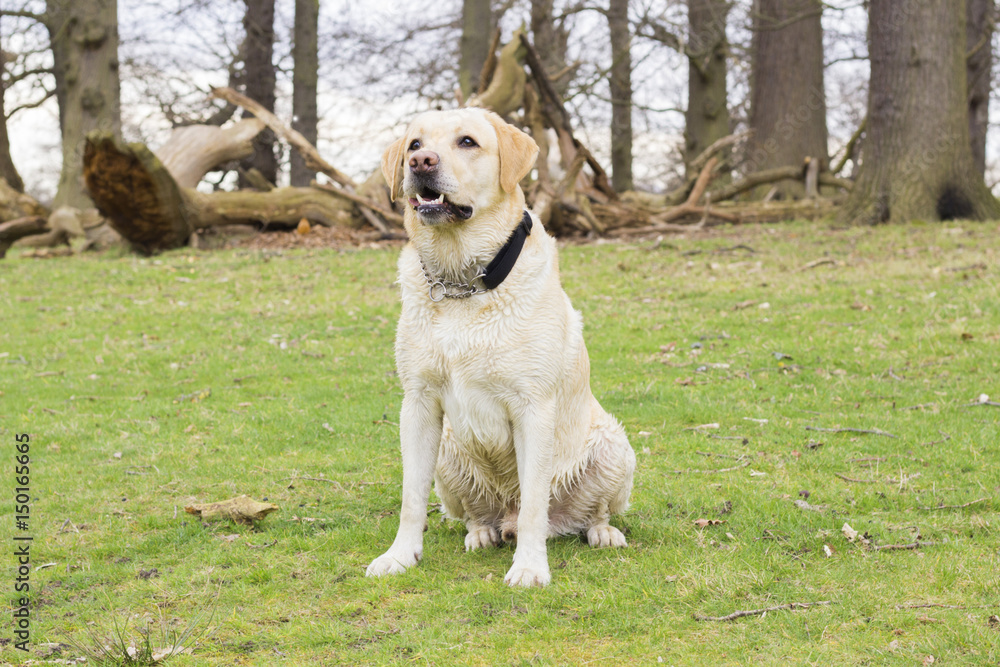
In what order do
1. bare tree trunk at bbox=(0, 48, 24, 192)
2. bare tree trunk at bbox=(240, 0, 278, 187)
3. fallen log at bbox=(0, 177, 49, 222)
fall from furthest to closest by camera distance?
bare tree trunk at bbox=(240, 0, 278, 187) < bare tree trunk at bbox=(0, 48, 24, 192) < fallen log at bbox=(0, 177, 49, 222)

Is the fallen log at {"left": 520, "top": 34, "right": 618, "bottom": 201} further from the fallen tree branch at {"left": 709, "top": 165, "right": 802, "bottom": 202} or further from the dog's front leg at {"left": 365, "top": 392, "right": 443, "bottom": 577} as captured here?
the dog's front leg at {"left": 365, "top": 392, "right": 443, "bottom": 577}

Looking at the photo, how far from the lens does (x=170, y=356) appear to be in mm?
9406

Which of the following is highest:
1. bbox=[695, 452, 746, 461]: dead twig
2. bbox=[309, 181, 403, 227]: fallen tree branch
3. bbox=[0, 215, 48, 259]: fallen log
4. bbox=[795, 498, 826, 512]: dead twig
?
bbox=[309, 181, 403, 227]: fallen tree branch

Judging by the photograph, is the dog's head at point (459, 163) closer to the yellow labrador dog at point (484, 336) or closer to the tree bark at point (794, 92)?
the yellow labrador dog at point (484, 336)

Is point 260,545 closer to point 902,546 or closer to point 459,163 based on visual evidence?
point 459,163

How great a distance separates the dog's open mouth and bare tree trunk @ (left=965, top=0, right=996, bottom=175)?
60.3 ft

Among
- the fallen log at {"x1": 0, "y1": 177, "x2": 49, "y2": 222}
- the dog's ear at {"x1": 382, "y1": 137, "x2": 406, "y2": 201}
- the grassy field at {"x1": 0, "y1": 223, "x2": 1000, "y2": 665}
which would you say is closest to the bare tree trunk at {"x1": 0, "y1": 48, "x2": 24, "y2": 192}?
the fallen log at {"x1": 0, "y1": 177, "x2": 49, "y2": 222}

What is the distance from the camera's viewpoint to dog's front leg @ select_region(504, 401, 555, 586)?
4.01 m

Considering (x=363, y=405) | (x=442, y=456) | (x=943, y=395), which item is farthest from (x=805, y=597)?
(x=363, y=405)

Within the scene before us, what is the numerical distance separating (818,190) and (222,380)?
537 inches

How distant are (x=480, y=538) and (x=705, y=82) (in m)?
19.3

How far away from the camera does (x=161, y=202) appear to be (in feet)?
48.8

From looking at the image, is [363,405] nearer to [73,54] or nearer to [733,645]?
[733,645]

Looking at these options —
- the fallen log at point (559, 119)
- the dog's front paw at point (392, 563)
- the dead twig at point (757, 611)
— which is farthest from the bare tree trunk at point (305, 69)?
the dead twig at point (757, 611)
